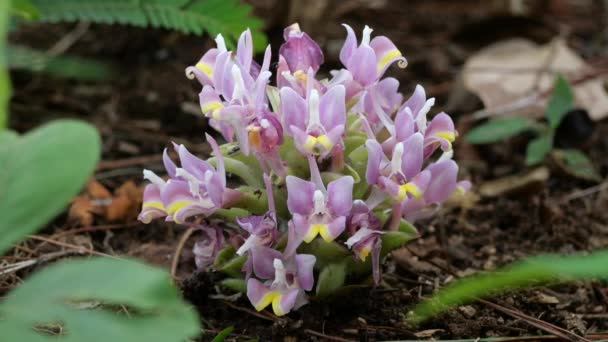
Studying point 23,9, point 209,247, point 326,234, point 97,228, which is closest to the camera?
point 326,234

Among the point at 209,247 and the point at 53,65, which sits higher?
the point at 53,65

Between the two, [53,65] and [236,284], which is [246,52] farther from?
[53,65]

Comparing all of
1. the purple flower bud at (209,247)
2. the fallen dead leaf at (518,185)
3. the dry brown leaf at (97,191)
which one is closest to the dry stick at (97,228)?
the dry brown leaf at (97,191)

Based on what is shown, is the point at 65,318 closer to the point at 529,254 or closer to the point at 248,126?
the point at 248,126

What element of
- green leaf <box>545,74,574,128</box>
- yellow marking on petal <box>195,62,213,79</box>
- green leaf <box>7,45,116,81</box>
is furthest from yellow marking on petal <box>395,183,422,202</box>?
green leaf <box>7,45,116,81</box>

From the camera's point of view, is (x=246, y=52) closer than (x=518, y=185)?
Yes

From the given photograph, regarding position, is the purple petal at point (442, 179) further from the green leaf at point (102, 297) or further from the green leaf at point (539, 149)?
the green leaf at point (539, 149)

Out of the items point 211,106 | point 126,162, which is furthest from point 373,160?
point 126,162

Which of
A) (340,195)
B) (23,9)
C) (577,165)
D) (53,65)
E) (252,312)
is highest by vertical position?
(53,65)
